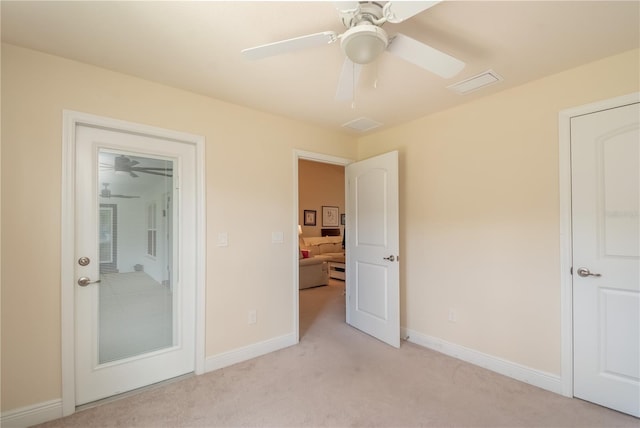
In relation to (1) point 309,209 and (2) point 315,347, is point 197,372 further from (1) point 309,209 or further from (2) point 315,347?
(1) point 309,209

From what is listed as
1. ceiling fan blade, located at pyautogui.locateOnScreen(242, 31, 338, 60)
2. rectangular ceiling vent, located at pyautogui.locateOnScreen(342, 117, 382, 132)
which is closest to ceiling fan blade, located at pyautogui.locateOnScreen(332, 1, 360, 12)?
ceiling fan blade, located at pyautogui.locateOnScreen(242, 31, 338, 60)

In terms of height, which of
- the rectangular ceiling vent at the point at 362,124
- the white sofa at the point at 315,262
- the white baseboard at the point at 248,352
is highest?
the rectangular ceiling vent at the point at 362,124

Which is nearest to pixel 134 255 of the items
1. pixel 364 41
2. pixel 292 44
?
pixel 292 44

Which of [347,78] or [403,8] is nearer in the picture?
[403,8]

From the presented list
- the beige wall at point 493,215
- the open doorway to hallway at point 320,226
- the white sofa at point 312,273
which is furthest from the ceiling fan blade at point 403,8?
the white sofa at point 312,273

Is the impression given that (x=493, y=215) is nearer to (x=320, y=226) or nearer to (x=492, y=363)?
(x=492, y=363)

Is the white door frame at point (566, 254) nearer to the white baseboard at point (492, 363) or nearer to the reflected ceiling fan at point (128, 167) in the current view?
the white baseboard at point (492, 363)

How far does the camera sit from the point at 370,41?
1.31 meters

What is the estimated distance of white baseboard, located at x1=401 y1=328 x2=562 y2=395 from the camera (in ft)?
6.98

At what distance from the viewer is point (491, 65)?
6.55 ft

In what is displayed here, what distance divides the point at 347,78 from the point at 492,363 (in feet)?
8.59

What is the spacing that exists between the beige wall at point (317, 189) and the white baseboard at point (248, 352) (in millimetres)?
4037

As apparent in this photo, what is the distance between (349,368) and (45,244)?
2468mm

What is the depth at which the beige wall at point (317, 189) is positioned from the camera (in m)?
6.95
